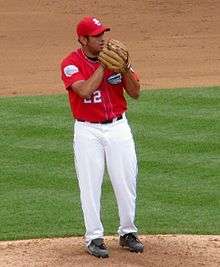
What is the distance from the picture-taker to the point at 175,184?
9805 millimetres

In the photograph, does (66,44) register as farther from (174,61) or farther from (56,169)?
(56,169)

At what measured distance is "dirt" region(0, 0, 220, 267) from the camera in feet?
24.7

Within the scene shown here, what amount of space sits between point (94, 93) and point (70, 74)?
0.78ft

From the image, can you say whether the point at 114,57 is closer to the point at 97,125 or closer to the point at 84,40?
the point at 84,40

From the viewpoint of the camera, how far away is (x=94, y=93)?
720cm

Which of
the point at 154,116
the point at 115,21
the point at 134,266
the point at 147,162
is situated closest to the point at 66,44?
the point at 115,21

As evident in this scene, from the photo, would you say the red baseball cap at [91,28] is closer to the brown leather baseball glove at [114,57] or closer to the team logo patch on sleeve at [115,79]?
the brown leather baseball glove at [114,57]

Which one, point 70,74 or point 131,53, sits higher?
point 70,74

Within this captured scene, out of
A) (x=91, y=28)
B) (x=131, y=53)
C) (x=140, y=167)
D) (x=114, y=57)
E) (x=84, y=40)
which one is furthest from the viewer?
(x=131, y=53)

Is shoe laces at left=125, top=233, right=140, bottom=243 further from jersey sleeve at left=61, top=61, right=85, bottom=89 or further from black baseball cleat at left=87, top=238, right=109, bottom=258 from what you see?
jersey sleeve at left=61, top=61, right=85, bottom=89

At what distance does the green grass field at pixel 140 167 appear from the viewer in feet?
28.6

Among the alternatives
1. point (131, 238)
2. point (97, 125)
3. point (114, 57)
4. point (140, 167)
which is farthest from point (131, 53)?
point (114, 57)

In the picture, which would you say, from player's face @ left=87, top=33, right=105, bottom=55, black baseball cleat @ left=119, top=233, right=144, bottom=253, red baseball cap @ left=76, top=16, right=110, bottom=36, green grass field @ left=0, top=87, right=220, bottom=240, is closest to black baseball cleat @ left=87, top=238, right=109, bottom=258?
black baseball cleat @ left=119, top=233, right=144, bottom=253

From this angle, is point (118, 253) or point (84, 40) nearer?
point (84, 40)
